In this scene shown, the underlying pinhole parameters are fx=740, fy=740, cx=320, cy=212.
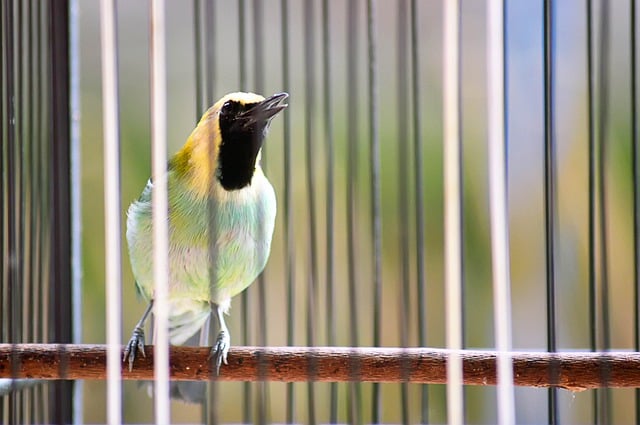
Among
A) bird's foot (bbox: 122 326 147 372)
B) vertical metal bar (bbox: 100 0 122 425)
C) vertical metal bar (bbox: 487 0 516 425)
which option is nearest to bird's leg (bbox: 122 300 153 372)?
bird's foot (bbox: 122 326 147 372)

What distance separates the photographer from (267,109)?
1.13 m

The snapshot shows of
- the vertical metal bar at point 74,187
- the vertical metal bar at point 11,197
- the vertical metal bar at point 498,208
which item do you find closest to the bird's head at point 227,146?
the vertical metal bar at point 74,187

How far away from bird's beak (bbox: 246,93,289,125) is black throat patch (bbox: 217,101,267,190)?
0.04 meters

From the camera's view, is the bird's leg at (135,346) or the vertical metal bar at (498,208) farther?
the bird's leg at (135,346)

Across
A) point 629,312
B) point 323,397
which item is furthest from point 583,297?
point 323,397

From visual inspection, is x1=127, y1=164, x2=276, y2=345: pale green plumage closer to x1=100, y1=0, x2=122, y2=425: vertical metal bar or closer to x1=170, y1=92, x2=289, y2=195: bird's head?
x1=170, y1=92, x2=289, y2=195: bird's head

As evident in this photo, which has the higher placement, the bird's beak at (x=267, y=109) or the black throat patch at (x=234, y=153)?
the bird's beak at (x=267, y=109)

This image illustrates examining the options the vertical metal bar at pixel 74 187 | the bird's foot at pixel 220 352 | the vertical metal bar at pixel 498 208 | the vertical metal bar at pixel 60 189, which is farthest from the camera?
the vertical metal bar at pixel 74 187

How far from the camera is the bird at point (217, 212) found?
46.4 inches

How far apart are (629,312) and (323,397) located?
811mm

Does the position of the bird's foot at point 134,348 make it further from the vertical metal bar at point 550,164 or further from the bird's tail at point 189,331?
the vertical metal bar at point 550,164

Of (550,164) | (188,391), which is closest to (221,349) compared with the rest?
(188,391)

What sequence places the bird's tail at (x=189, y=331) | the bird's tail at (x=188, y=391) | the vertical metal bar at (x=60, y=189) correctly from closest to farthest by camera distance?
the vertical metal bar at (x=60, y=189)
the bird's tail at (x=188, y=391)
the bird's tail at (x=189, y=331)

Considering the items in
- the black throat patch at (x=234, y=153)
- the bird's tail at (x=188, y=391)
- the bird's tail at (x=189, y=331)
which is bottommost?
the bird's tail at (x=188, y=391)
